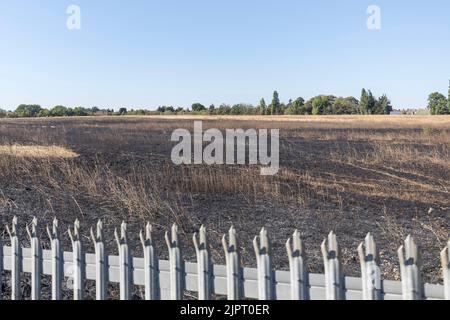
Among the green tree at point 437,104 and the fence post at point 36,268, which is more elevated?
the green tree at point 437,104

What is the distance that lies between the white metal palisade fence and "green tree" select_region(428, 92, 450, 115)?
110 meters

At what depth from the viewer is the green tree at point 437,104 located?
103562 mm

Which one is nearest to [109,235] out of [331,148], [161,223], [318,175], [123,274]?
[161,223]

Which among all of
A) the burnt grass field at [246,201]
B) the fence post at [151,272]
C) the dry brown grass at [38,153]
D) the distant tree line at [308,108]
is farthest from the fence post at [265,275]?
the distant tree line at [308,108]

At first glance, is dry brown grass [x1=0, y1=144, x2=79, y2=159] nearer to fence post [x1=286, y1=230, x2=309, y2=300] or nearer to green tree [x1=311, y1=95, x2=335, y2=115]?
fence post [x1=286, y1=230, x2=309, y2=300]

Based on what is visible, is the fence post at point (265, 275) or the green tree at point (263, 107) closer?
the fence post at point (265, 275)

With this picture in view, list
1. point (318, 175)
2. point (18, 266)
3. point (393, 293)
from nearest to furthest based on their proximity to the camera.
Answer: point (393, 293) < point (18, 266) < point (318, 175)

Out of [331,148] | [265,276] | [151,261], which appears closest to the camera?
[265,276]

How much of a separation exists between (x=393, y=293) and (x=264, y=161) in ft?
→ 42.2

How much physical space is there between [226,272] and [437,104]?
116 m

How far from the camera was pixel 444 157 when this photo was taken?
1673 cm

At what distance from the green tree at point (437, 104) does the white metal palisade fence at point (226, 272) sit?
110m

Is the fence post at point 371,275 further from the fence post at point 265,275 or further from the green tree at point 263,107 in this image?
the green tree at point 263,107
